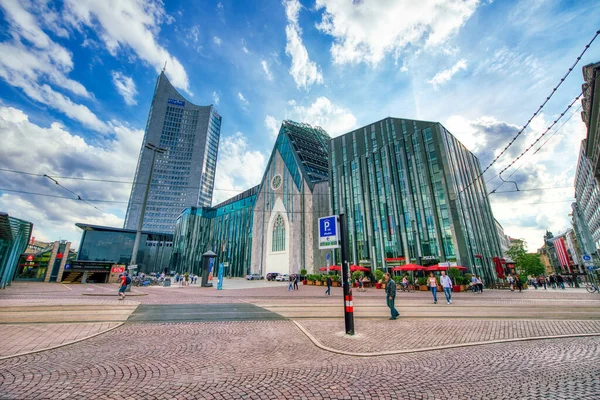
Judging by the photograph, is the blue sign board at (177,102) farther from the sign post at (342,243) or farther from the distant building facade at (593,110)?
the sign post at (342,243)

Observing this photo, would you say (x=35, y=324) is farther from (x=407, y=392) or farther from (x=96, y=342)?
(x=407, y=392)

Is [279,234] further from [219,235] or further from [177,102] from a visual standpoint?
[177,102]

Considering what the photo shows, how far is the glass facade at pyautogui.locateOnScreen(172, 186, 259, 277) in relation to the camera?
72.2 metres

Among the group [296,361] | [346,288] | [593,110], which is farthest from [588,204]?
[296,361]

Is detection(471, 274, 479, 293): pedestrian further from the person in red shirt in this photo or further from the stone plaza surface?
the person in red shirt

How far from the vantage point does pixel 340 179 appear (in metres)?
Result: 50.8

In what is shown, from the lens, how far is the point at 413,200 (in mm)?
38938

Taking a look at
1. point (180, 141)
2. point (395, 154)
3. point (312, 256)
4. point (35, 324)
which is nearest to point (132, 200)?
point (180, 141)

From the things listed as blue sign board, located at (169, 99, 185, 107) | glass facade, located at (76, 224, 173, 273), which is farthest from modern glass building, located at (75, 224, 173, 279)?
blue sign board, located at (169, 99, 185, 107)

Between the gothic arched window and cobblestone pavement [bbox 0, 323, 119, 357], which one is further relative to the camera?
the gothic arched window

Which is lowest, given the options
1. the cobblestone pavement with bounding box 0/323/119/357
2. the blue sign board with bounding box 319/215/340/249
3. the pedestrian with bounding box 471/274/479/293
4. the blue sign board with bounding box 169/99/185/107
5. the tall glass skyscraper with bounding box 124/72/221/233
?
the cobblestone pavement with bounding box 0/323/119/357

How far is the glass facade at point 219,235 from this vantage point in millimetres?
72156

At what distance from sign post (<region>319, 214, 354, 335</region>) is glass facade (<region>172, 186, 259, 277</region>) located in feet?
202

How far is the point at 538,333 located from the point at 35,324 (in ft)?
49.2
